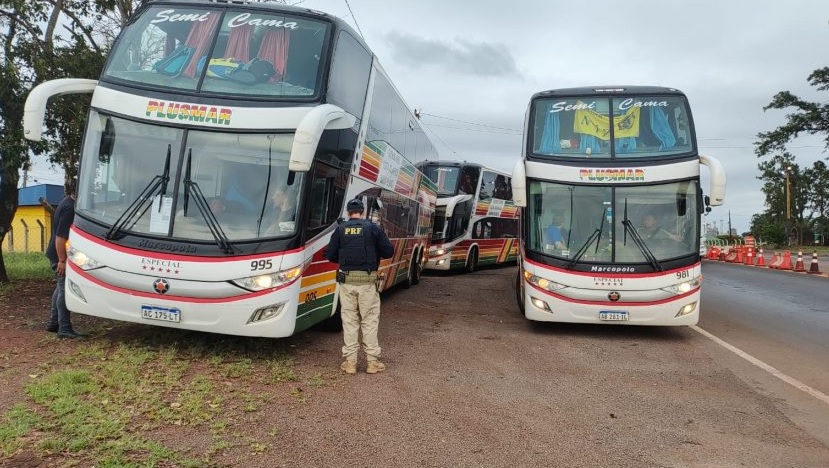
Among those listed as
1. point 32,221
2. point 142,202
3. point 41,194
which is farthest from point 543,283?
point 32,221

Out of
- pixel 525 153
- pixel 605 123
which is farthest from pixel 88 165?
pixel 605 123

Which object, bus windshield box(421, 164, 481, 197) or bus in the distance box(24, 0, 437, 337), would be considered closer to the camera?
bus in the distance box(24, 0, 437, 337)

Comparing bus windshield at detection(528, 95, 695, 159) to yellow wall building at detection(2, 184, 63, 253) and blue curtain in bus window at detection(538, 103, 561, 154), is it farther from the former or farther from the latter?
yellow wall building at detection(2, 184, 63, 253)

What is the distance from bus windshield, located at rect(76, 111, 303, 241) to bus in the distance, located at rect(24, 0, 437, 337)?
0.04ft

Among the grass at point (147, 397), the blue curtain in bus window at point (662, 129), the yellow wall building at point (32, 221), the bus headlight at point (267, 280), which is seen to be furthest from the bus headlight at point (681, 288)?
the yellow wall building at point (32, 221)

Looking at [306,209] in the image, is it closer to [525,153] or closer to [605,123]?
[525,153]

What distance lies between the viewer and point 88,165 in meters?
6.50

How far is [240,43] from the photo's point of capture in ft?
22.7

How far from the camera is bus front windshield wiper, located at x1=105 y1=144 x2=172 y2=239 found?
20.4ft

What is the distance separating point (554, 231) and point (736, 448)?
4.90m

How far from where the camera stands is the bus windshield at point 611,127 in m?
9.25

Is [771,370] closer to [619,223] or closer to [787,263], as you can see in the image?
[619,223]

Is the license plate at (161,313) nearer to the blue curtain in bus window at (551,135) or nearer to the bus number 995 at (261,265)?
the bus number 995 at (261,265)

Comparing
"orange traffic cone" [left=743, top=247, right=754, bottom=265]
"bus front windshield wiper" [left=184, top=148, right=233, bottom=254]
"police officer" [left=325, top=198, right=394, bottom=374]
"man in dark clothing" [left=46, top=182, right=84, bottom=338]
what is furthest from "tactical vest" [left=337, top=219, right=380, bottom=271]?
"orange traffic cone" [left=743, top=247, right=754, bottom=265]
